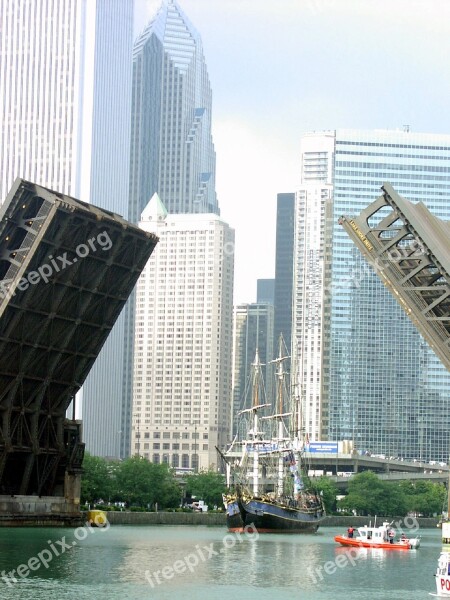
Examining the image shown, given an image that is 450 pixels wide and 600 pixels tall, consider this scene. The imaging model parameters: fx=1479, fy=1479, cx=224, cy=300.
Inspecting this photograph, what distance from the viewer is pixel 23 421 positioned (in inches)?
2233

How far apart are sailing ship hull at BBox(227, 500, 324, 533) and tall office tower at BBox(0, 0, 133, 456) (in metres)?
49.0

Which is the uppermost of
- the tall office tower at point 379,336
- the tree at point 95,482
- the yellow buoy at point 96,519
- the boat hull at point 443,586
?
the tall office tower at point 379,336

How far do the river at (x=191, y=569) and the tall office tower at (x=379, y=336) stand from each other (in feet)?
326

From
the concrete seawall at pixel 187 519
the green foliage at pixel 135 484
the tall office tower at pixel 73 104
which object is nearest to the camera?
the concrete seawall at pixel 187 519

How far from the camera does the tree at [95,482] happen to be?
8975 centimetres

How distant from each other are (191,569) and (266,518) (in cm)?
4208

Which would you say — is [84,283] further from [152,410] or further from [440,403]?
[152,410]

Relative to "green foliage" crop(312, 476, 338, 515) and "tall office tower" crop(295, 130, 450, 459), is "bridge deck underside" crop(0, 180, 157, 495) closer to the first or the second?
"green foliage" crop(312, 476, 338, 515)

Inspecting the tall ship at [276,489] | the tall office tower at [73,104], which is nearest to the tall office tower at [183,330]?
the tall office tower at [73,104]

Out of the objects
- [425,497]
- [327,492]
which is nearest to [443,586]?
[327,492]

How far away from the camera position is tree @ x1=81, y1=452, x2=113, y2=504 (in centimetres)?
8975

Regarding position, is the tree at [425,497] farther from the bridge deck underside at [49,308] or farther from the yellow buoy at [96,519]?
the bridge deck underside at [49,308]

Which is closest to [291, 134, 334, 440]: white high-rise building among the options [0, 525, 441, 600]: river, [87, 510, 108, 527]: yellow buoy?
[87, 510, 108, 527]: yellow buoy

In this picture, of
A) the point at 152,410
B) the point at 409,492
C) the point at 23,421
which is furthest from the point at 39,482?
the point at 152,410
